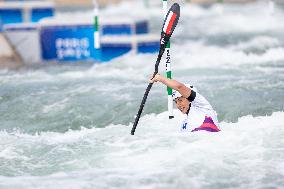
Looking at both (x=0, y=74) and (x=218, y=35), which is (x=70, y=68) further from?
(x=218, y=35)

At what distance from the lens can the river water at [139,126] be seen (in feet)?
20.1

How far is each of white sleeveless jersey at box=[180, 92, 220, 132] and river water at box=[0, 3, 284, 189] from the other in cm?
10

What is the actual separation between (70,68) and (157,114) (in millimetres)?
5373

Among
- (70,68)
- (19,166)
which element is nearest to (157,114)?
(19,166)

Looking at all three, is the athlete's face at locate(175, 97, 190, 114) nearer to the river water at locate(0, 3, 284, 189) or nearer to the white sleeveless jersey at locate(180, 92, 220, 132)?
the white sleeveless jersey at locate(180, 92, 220, 132)

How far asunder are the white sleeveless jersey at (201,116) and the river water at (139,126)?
105mm

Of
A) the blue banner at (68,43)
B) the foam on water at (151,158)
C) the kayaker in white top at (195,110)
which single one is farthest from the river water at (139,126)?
the blue banner at (68,43)

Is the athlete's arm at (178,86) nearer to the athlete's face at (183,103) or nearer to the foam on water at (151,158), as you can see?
the athlete's face at (183,103)

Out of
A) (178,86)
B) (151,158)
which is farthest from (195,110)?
(151,158)

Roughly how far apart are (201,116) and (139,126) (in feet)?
5.41

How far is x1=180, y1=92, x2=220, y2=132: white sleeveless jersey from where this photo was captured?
22.7 ft

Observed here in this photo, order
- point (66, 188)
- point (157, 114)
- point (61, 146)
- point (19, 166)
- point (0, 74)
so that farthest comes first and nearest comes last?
point (0, 74) < point (157, 114) < point (61, 146) < point (19, 166) < point (66, 188)

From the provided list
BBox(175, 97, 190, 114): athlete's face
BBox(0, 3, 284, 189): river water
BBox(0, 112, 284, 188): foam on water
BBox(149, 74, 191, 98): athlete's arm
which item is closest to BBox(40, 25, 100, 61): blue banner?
BBox(0, 3, 284, 189): river water

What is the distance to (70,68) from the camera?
14523 millimetres
